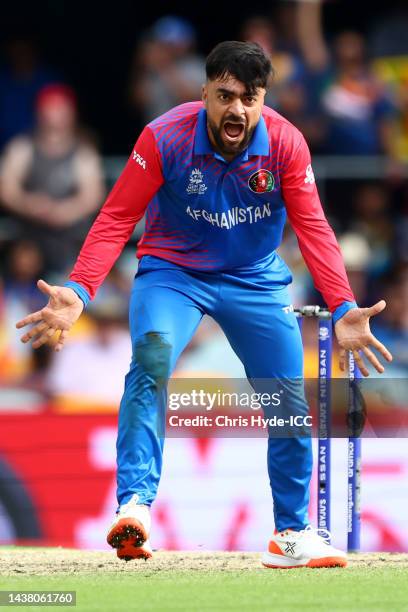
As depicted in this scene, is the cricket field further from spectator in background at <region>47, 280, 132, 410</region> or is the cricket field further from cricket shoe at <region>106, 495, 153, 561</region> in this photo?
spectator in background at <region>47, 280, 132, 410</region>

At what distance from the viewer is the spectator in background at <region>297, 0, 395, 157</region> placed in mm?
12156

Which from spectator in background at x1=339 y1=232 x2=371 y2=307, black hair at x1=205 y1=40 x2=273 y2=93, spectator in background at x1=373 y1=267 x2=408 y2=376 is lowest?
black hair at x1=205 y1=40 x2=273 y2=93

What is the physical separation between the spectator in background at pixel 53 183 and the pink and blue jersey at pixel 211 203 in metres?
5.30

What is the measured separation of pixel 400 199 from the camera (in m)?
12.2

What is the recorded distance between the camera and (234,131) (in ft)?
19.3

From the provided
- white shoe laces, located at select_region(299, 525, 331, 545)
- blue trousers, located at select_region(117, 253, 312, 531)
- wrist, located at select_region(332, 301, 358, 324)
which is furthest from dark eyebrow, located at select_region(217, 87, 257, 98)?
white shoe laces, located at select_region(299, 525, 331, 545)

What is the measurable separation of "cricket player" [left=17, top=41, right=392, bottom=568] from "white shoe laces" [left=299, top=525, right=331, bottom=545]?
1 cm

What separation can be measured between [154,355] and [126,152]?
7159 millimetres

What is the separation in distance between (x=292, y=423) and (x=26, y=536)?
9.42 ft

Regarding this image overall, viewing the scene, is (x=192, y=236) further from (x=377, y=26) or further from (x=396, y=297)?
(x=377, y=26)

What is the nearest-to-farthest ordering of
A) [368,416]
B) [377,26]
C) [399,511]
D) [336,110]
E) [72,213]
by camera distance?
1. [368,416]
2. [399,511]
3. [72,213]
4. [336,110]
5. [377,26]

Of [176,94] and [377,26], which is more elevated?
[377,26]

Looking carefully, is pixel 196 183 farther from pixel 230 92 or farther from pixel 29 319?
pixel 29 319

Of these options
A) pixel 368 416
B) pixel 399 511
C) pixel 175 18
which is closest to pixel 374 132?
pixel 175 18
